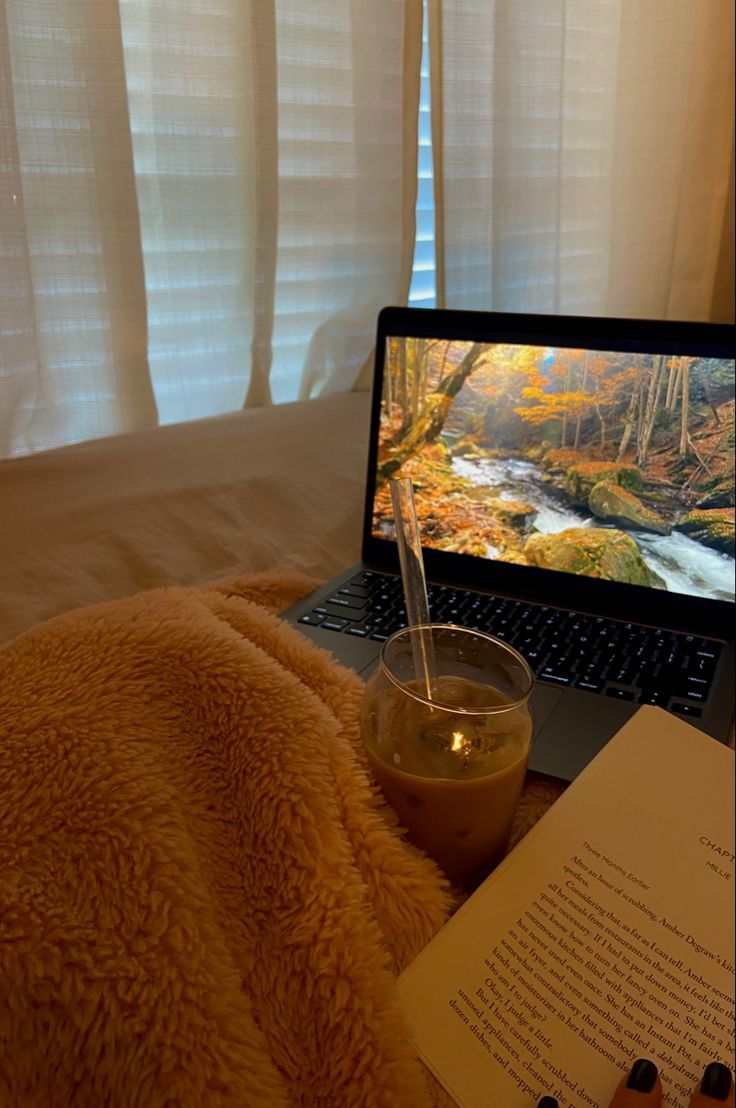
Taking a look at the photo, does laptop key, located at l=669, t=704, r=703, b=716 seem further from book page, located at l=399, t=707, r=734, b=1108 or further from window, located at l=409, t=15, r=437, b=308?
window, located at l=409, t=15, r=437, b=308

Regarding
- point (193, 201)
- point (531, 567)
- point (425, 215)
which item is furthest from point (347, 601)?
point (425, 215)

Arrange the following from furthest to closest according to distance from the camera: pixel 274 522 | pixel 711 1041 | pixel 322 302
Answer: pixel 322 302
pixel 274 522
pixel 711 1041

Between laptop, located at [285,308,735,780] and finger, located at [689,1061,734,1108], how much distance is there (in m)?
0.34

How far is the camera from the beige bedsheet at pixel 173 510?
77 cm

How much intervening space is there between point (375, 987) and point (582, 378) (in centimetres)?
59

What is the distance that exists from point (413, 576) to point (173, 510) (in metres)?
0.47

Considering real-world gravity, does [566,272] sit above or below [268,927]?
above

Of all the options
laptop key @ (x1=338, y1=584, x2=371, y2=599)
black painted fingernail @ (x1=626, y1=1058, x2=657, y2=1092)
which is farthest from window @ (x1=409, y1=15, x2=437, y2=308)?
black painted fingernail @ (x1=626, y1=1058, x2=657, y2=1092)

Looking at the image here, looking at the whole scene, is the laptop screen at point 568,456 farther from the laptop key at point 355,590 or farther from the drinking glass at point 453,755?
the drinking glass at point 453,755

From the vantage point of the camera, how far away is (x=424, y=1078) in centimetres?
34

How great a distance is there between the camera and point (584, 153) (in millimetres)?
1441

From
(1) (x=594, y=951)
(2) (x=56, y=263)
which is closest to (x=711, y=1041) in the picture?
(1) (x=594, y=951)

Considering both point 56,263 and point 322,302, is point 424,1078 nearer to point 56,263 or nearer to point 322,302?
point 56,263

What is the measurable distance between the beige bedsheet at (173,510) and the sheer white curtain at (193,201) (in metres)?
0.08
